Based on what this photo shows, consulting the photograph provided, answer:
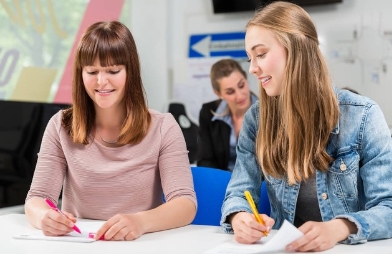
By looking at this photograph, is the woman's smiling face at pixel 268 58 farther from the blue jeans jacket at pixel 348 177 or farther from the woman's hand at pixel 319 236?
the woman's hand at pixel 319 236

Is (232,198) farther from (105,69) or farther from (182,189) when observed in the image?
(105,69)

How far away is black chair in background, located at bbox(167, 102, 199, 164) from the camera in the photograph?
15.9 ft

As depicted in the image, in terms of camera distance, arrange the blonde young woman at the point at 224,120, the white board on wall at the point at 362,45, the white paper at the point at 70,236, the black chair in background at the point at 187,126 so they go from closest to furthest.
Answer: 1. the white paper at the point at 70,236
2. the blonde young woman at the point at 224,120
3. the white board on wall at the point at 362,45
4. the black chair in background at the point at 187,126

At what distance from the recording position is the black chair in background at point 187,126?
4.86 meters

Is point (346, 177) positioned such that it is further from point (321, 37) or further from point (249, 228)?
point (321, 37)

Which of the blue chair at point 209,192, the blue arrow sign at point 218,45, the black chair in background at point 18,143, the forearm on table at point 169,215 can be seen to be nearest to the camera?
the forearm on table at point 169,215

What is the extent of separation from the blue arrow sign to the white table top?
371 cm

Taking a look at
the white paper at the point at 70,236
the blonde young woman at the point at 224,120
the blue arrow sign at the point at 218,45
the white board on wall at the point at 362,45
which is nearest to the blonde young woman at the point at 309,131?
the white paper at the point at 70,236

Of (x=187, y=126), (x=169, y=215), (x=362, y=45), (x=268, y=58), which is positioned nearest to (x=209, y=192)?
(x=169, y=215)

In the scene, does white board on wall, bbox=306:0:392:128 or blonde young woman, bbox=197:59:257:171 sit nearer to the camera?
blonde young woman, bbox=197:59:257:171

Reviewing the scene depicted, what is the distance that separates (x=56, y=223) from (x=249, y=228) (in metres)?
0.52

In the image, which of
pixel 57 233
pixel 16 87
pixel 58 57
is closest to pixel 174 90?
pixel 58 57

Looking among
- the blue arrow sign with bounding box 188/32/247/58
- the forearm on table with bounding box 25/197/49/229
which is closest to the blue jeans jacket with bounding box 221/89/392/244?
the forearm on table with bounding box 25/197/49/229

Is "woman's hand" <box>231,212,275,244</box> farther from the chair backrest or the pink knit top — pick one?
the chair backrest
